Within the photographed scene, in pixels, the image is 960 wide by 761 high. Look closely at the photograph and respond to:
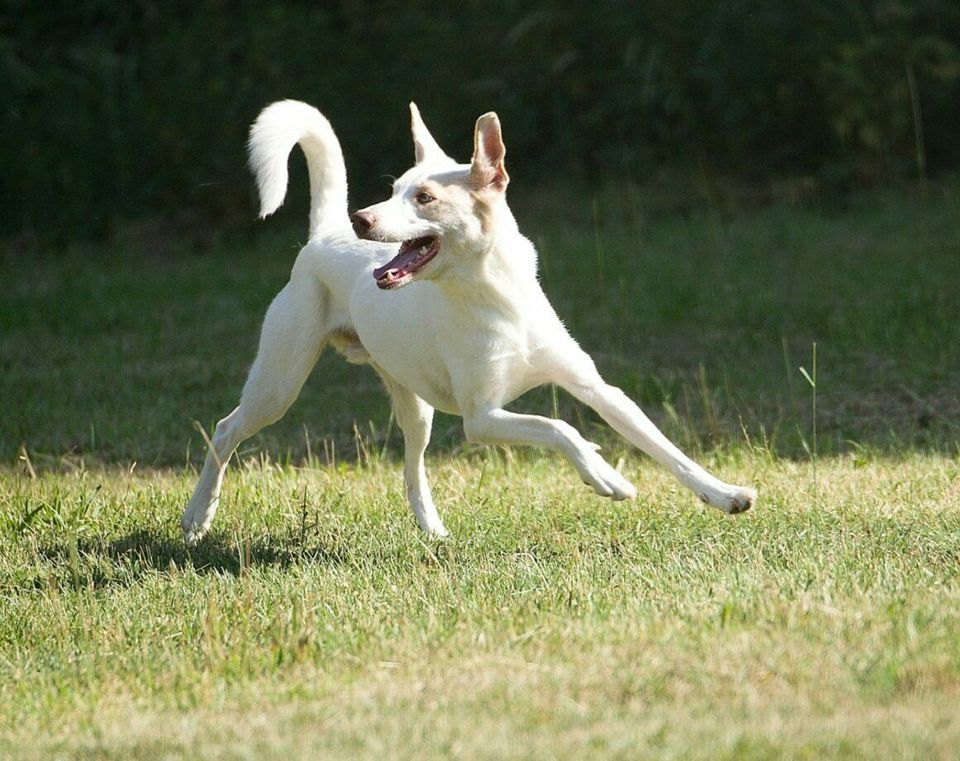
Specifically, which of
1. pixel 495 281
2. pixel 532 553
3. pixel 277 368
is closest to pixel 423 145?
pixel 495 281

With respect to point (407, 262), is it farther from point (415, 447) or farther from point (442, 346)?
point (415, 447)

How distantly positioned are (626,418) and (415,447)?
1.15m

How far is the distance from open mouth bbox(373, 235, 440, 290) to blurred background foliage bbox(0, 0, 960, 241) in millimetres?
7171

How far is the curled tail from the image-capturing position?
546cm

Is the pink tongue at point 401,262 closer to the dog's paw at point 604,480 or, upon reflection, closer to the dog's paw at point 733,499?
the dog's paw at point 604,480

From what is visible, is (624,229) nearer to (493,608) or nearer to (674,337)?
(674,337)

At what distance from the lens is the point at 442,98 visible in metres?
12.2

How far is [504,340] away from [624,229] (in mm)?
6409

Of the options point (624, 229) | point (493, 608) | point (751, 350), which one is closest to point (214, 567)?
point (493, 608)

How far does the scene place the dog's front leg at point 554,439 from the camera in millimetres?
4543

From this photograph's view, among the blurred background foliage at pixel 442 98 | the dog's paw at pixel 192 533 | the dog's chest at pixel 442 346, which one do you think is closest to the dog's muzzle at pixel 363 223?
the dog's chest at pixel 442 346

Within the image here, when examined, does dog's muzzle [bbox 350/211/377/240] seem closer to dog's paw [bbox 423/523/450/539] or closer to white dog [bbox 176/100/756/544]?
white dog [bbox 176/100/756/544]

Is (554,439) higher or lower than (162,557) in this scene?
higher

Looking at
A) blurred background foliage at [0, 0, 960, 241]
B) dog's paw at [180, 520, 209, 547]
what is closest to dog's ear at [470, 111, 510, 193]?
dog's paw at [180, 520, 209, 547]
